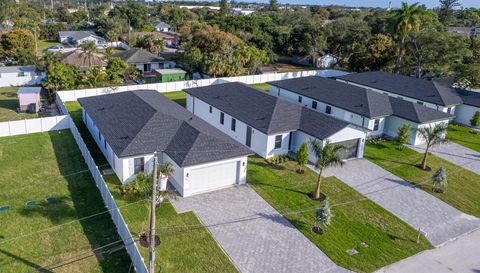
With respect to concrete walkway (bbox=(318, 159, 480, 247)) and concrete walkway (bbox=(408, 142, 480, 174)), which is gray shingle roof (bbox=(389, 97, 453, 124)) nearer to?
concrete walkway (bbox=(408, 142, 480, 174))

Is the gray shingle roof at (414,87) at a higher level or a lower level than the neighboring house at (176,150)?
higher

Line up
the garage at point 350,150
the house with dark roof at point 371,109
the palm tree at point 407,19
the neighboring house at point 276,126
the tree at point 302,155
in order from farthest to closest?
1. the palm tree at point 407,19
2. the house with dark roof at point 371,109
3. the garage at point 350,150
4. the neighboring house at point 276,126
5. the tree at point 302,155

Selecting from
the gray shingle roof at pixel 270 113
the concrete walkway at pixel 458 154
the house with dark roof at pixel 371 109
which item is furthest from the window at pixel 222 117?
the concrete walkway at pixel 458 154

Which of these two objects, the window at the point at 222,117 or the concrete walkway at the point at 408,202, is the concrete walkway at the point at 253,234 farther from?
the window at the point at 222,117

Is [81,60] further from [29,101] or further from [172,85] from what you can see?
[29,101]

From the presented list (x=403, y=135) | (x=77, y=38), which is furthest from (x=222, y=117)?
(x=77, y=38)

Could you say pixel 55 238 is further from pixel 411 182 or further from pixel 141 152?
pixel 411 182

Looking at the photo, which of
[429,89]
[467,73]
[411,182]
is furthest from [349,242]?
[467,73]
